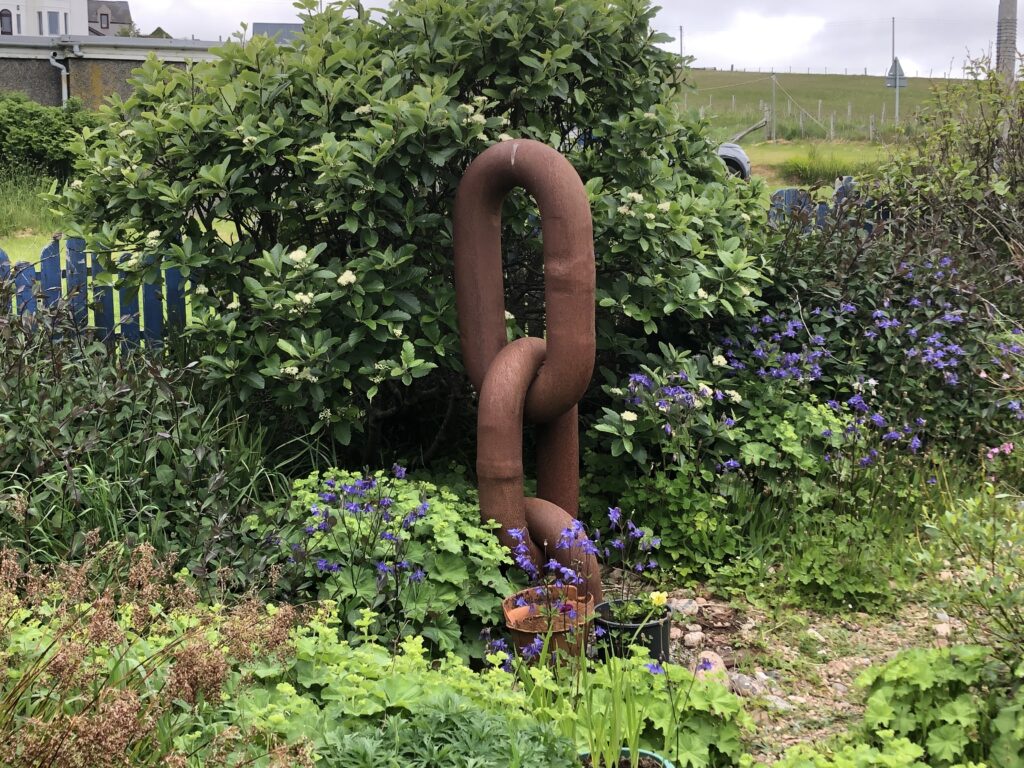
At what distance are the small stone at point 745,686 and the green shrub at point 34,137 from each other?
16545 mm

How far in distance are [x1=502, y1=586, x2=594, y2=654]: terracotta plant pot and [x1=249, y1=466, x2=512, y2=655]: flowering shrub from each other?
0.37 feet

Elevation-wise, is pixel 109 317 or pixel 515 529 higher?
pixel 109 317

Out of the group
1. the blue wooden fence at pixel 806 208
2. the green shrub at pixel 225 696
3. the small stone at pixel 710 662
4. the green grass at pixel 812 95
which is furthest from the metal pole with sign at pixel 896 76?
the green grass at pixel 812 95

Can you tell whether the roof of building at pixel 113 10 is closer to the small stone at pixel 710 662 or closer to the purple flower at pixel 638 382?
the purple flower at pixel 638 382

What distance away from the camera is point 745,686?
12.0 ft

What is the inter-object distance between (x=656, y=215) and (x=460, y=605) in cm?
206

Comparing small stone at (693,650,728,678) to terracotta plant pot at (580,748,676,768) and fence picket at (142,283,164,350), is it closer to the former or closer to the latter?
terracotta plant pot at (580,748,676,768)

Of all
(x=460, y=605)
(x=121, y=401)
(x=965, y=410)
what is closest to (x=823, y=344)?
(x=965, y=410)

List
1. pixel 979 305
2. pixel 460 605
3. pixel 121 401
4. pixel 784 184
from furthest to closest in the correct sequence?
1. pixel 784 184
2. pixel 979 305
3. pixel 121 401
4. pixel 460 605

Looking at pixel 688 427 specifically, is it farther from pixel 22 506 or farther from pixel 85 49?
pixel 85 49

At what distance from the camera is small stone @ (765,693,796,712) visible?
11.3ft

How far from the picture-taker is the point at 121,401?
4.24m

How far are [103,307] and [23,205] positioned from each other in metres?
11.4

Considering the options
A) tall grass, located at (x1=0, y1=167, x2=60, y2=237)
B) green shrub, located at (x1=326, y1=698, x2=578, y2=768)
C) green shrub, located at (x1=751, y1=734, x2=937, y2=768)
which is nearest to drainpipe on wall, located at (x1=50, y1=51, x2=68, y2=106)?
tall grass, located at (x1=0, y1=167, x2=60, y2=237)
